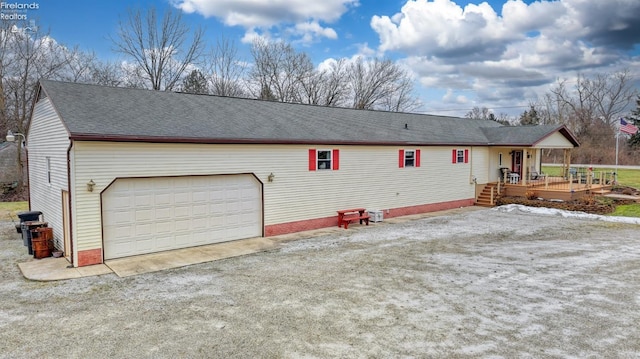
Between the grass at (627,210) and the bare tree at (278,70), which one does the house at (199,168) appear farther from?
the bare tree at (278,70)

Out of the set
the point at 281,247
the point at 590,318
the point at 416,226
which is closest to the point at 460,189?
the point at 416,226

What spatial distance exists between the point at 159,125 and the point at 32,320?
578 centimetres

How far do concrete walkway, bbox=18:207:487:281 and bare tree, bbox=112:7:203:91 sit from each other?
25304 mm

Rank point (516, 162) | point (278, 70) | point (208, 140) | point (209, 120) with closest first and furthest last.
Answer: point (208, 140)
point (209, 120)
point (516, 162)
point (278, 70)

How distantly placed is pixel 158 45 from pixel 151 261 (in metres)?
27.3

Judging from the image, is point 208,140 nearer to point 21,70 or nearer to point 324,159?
point 324,159

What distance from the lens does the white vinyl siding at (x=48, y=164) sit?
10.2 meters

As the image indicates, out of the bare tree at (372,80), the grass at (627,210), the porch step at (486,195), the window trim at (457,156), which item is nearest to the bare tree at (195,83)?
the bare tree at (372,80)

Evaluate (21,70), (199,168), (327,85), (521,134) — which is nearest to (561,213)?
(521,134)

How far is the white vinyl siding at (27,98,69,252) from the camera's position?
1018 cm

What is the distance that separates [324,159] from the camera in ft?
47.0

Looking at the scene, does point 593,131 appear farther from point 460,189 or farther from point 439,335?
point 439,335

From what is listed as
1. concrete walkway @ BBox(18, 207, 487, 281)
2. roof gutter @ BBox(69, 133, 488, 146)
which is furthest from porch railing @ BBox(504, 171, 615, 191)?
concrete walkway @ BBox(18, 207, 487, 281)

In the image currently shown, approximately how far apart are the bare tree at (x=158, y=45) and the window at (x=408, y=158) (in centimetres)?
2323
